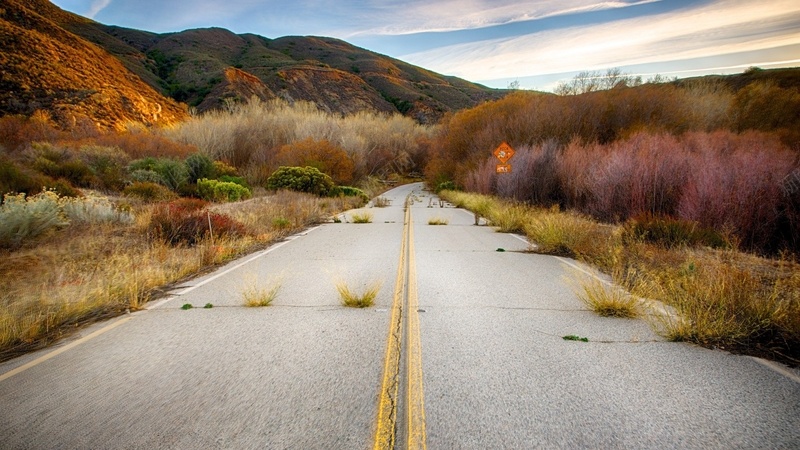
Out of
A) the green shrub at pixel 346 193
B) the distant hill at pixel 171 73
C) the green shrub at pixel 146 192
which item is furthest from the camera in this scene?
the distant hill at pixel 171 73

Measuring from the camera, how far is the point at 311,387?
296 centimetres

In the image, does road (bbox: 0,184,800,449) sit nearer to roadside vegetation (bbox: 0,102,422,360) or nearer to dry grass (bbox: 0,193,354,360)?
dry grass (bbox: 0,193,354,360)

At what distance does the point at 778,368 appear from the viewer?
3.06 m

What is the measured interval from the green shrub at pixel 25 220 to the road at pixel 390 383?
229 inches

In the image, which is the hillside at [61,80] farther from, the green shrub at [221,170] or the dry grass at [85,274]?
the dry grass at [85,274]

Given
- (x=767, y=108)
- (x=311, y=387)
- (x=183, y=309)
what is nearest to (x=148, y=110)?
(x=183, y=309)

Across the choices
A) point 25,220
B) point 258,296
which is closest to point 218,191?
point 25,220

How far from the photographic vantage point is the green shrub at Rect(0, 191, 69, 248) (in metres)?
7.85

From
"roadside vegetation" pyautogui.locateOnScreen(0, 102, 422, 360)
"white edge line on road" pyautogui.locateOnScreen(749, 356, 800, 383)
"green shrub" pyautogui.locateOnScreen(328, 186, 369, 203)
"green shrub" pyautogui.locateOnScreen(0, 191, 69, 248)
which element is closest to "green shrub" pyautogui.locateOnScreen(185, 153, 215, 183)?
"roadside vegetation" pyautogui.locateOnScreen(0, 102, 422, 360)

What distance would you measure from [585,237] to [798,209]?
4.41 m

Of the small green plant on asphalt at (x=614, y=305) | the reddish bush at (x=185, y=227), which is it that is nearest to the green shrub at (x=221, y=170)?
the reddish bush at (x=185, y=227)

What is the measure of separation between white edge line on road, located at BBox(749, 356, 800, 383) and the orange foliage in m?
28.9

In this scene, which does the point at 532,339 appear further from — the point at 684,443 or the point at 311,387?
the point at 311,387

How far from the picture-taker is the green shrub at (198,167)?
22.7 meters
